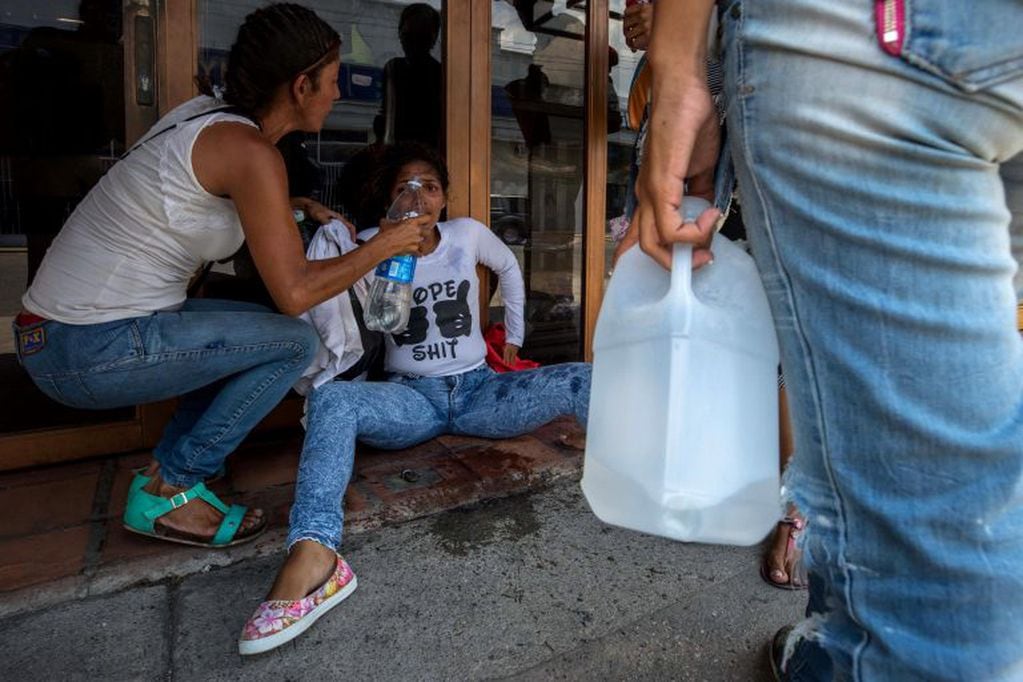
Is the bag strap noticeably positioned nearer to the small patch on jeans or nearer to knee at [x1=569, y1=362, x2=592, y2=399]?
the small patch on jeans

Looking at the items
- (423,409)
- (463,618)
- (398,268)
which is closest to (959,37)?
(463,618)

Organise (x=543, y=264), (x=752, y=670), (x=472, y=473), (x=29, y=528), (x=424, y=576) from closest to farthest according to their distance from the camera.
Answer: (x=752, y=670) < (x=424, y=576) < (x=29, y=528) < (x=472, y=473) < (x=543, y=264)

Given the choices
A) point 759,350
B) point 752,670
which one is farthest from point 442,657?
point 759,350

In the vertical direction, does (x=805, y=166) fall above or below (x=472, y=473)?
above

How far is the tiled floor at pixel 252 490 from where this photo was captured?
195 cm

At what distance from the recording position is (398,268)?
7.44ft

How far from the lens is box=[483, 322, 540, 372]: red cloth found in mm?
2906

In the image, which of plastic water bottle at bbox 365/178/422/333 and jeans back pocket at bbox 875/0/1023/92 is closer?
jeans back pocket at bbox 875/0/1023/92

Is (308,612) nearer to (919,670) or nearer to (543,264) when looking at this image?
(919,670)

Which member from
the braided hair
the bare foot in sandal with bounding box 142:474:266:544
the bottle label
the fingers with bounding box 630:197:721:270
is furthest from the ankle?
the fingers with bounding box 630:197:721:270

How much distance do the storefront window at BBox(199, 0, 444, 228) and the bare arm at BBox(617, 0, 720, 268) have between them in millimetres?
2154

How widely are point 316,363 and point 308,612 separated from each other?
105 cm

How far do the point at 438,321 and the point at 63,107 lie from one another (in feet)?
4.93

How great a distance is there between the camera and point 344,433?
205 cm
